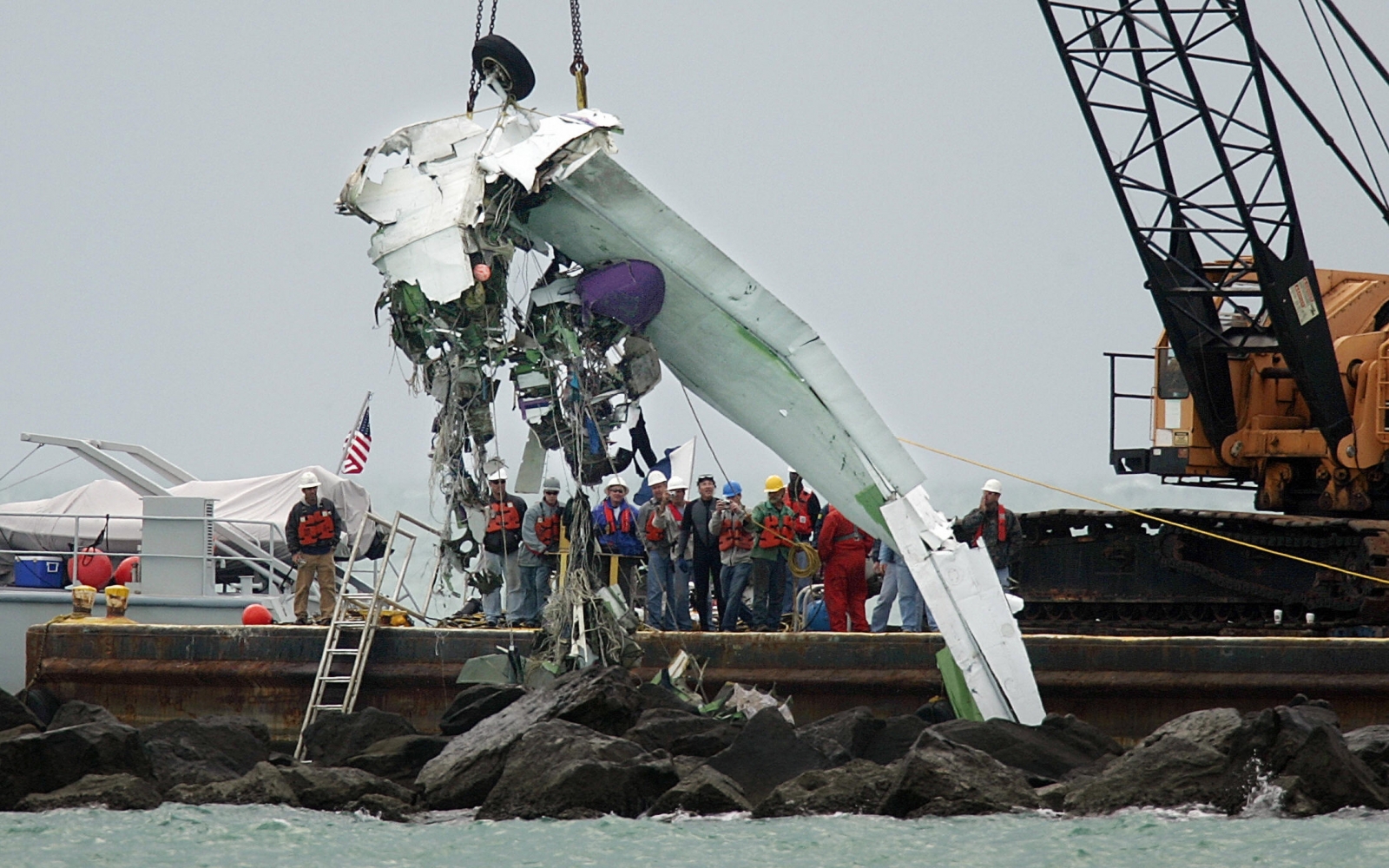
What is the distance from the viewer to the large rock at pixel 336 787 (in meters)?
14.7

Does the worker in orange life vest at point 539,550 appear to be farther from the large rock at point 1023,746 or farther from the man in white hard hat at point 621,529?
the large rock at point 1023,746

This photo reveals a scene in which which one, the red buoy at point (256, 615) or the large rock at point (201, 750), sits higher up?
the red buoy at point (256, 615)

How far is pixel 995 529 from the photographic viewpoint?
19.4 metres

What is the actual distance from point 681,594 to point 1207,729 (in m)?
5.87

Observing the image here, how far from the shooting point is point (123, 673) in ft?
62.0

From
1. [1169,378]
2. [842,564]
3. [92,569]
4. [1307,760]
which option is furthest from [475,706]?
[1169,378]

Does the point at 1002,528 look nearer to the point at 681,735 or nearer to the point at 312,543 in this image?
the point at 681,735

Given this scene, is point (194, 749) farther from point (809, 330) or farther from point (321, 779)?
point (809, 330)

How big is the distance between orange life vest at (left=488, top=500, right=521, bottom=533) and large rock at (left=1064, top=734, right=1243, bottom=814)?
7110 mm

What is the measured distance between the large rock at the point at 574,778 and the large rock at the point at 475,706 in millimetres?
1946

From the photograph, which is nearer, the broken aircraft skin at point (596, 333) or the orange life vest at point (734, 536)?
the broken aircraft skin at point (596, 333)

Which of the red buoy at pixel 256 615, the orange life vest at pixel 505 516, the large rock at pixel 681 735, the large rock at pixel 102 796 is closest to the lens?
the large rock at pixel 102 796

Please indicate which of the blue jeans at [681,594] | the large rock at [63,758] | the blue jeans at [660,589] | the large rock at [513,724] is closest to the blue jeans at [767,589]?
the blue jeans at [681,594]

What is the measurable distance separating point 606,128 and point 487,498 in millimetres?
3167
